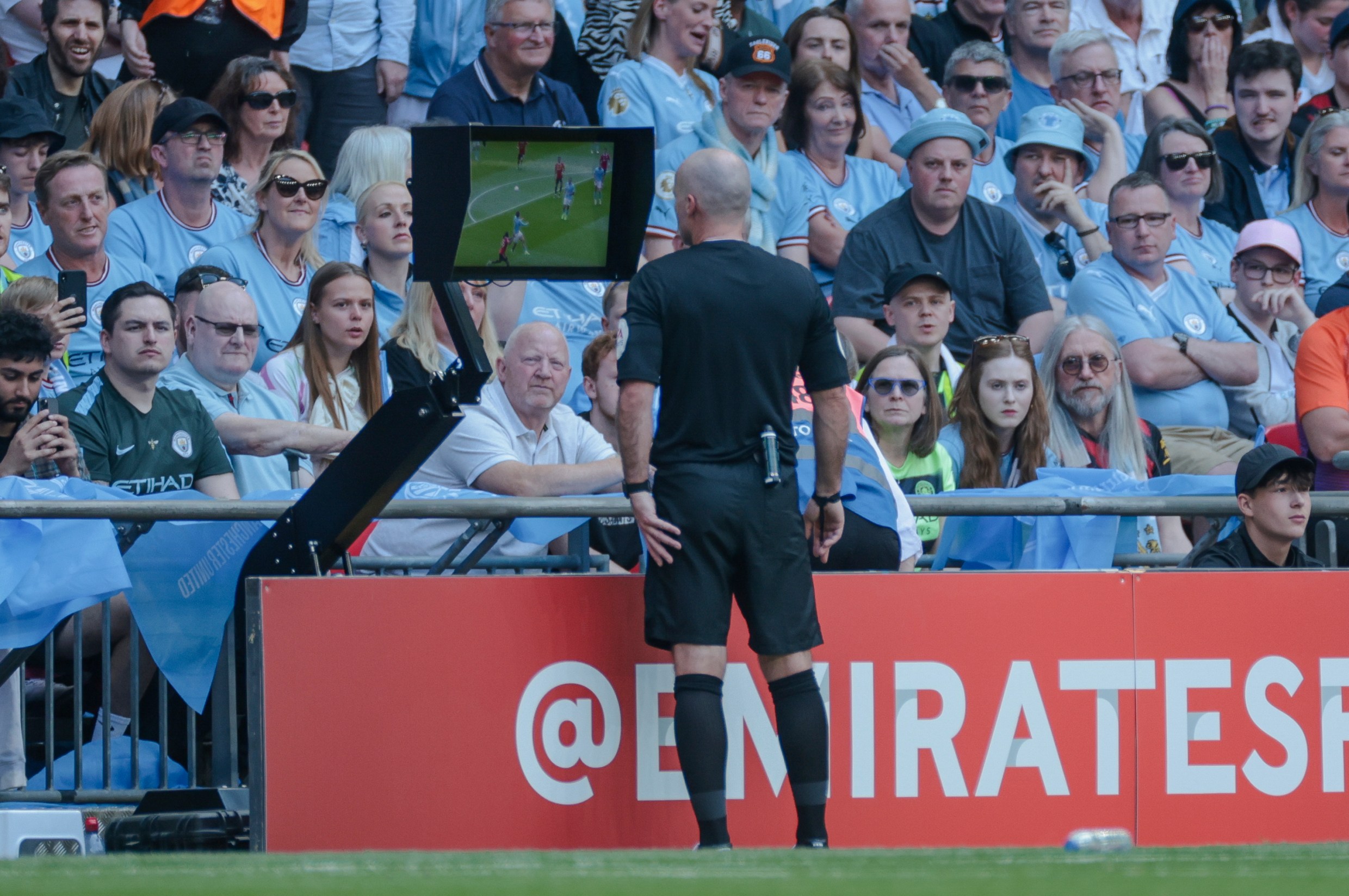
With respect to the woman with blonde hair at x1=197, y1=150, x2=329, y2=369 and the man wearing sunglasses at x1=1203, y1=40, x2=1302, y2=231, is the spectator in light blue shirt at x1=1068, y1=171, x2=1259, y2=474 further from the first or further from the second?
the woman with blonde hair at x1=197, y1=150, x2=329, y2=369

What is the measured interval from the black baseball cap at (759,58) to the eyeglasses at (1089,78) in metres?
2.65

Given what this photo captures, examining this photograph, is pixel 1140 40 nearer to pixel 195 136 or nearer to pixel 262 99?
pixel 262 99

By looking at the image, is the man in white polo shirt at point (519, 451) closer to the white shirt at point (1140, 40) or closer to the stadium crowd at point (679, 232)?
the stadium crowd at point (679, 232)

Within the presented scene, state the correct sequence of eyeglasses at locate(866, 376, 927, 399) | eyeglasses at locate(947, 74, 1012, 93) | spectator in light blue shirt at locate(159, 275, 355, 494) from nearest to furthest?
spectator in light blue shirt at locate(159, 275, 355, 494) → eyeglasses at locate(866, 376, 927, 399) → eyeglasses at locate(947, 74, 1012, 93)

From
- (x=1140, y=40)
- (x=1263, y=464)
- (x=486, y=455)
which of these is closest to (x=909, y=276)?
(x=486, y=455)

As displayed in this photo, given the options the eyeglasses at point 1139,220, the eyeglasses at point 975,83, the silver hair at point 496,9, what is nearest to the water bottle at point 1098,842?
the eyeglasses at point 1139,220

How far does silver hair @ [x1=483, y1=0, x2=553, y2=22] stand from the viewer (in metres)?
10.3

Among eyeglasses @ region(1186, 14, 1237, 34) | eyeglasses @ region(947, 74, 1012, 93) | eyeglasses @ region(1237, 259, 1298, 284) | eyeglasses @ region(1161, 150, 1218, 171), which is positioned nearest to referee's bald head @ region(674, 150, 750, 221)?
eyeglasses @ region(1237, 259, 1298, 284)

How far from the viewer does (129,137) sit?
31.4 ft

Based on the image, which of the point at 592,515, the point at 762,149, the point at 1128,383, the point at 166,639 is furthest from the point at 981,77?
the point at 166,639

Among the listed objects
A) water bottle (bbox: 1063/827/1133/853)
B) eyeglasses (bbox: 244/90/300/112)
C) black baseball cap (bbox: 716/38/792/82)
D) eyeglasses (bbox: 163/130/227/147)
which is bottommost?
water bottle (bbox: 1063/827/1133/853)

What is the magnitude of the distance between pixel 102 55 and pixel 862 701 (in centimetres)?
674

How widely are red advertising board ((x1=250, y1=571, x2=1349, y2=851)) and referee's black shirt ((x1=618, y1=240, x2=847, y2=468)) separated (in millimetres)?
647

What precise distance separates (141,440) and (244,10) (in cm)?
394
